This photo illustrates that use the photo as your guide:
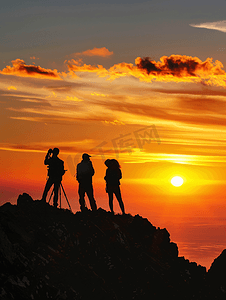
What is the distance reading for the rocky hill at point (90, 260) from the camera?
18.9 m

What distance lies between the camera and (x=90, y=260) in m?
22.7

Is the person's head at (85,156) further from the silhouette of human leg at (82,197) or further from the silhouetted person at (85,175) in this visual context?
the silhouette of human leg at (82,197)

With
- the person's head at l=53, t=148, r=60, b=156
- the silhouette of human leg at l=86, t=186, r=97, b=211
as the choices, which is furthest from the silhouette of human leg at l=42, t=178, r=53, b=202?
the silhouette of human leg at l=86, t=186, r=97, b=211

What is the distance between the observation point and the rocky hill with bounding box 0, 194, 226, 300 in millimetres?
18859

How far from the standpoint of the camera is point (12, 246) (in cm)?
1936

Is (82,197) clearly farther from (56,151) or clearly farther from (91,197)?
(56,151)

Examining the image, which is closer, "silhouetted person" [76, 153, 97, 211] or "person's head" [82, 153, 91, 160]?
"silhouetted person" [76, 153, 97, 211]

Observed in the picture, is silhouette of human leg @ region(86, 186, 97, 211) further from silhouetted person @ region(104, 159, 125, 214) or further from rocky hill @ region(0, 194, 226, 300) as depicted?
silhouetted person @ region(104, 159, 125, 214)

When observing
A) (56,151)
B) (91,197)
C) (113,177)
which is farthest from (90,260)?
(56,151)

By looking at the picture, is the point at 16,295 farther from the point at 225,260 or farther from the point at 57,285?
the point at 225,260

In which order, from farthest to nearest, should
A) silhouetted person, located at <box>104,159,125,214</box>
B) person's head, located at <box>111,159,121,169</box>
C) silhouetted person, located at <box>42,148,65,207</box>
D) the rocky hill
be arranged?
person's head, located at <box>111,159,121,169</box> < silhouetted person, located at <box>104,159,125,214</box> < silhouetted person, located at <box>42,148,65,207</box> < the rocky hill

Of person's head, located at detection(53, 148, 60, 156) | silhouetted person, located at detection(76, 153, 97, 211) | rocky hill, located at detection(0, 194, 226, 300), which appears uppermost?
person's head, located at detection(53, 148, 60, 156)

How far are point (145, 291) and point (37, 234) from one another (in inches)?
274

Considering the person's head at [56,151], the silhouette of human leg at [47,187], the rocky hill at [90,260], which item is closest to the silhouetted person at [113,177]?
the rocky hill at [90,260]
